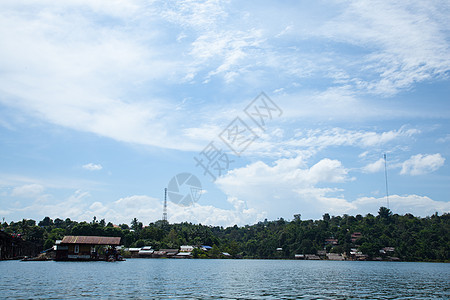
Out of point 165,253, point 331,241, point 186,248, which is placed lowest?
point 165,253

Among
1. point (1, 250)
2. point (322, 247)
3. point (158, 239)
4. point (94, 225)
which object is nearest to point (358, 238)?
point (322, 247)

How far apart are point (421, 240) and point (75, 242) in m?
120

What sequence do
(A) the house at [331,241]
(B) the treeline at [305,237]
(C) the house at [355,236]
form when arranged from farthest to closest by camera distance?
(A) the house at [331,241] → (C) the house at [355,236] → (B) the treeline at [305,237]

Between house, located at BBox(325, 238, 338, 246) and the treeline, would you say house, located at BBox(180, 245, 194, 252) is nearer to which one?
the treeline

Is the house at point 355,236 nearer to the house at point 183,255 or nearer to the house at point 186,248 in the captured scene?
the house at point 186,248

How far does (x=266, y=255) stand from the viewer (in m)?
184

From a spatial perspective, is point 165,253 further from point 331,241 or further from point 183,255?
point 331,241

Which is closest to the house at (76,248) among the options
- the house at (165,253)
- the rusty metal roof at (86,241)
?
the rusty metal roof at (86,241)

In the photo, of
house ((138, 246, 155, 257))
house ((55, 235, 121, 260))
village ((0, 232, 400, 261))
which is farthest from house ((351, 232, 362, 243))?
house ((55, 235, 121, 260))

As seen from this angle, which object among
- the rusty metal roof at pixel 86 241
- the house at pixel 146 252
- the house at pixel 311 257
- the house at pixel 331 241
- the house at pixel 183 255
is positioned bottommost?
the house at pixel 311 257

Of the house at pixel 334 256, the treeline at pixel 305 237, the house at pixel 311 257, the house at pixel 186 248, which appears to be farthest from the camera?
the house at pixel 311 257

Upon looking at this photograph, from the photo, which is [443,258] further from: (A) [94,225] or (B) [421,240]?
(A) [94,225]

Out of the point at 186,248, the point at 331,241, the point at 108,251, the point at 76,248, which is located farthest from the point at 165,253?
the point at 331,241

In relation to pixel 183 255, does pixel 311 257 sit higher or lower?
lower
